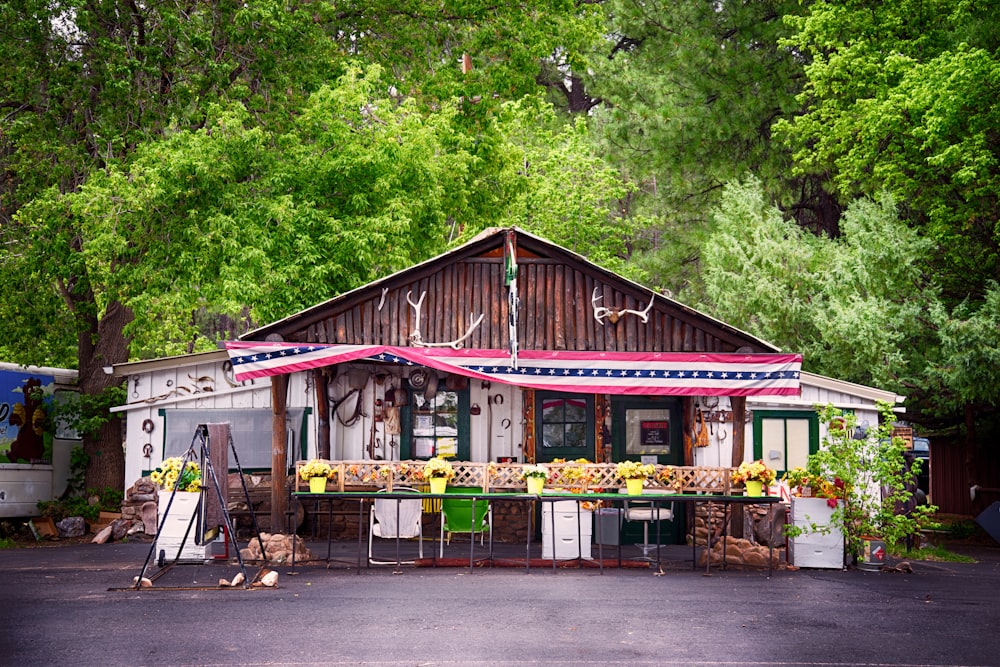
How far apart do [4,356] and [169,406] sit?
9.40 metres

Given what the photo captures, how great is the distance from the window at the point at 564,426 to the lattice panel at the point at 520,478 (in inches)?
103

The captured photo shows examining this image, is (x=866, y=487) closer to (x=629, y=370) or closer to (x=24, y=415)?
(x=629, y=370)

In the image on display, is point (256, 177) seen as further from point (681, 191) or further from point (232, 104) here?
point (681, 191)

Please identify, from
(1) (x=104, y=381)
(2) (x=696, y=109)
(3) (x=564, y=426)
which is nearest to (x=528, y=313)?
(3) (x=564, y=426)

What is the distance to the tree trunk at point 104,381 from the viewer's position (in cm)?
2206

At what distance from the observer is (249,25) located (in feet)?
73.0

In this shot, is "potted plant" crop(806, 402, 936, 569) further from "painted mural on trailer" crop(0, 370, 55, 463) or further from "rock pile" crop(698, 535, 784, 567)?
"painted mural on trailer" crop(0, 370, 55, 463)

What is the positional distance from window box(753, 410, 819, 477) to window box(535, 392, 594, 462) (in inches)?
114

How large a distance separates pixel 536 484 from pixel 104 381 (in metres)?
10.7

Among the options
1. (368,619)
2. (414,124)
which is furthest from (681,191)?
(368,619)

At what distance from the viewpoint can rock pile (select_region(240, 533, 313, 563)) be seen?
15109 millimetres

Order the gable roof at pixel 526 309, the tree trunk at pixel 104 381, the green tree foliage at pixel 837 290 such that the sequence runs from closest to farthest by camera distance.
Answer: the gable roof at pixel 526 309, the tree trunk at pixel 104 381, the green tree foliage at pixel 837 290

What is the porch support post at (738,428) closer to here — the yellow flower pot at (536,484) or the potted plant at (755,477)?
the potted plant at (755,477)

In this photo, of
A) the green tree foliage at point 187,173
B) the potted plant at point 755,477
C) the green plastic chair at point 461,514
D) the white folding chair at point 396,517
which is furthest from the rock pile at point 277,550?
the potted plant at point 755,477
